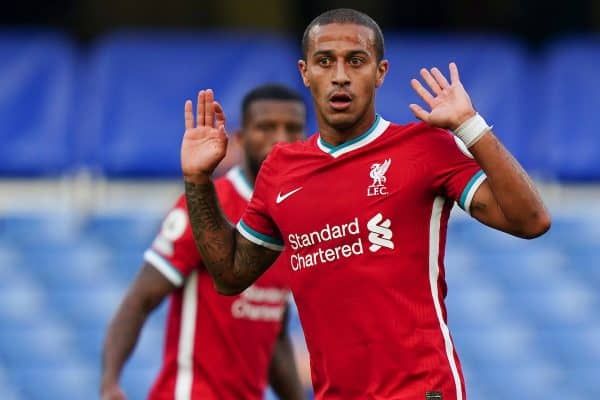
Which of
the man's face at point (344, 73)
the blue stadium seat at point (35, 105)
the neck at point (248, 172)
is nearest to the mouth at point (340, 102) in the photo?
the man's face at point (344, 73)

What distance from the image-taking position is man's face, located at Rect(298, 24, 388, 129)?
15.6ft

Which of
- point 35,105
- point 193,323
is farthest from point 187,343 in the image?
point 35,105

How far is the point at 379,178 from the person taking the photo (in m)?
4.71

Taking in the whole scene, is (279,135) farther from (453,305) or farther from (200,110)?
(453,305)

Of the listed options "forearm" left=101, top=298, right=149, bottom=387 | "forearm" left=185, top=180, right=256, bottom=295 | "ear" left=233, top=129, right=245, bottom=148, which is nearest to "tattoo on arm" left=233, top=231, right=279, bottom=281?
"forearm" left=185, top=180, right=256, bottom=295

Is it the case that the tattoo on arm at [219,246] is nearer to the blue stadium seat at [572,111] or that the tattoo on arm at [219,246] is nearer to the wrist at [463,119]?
the wrist at [463,119]

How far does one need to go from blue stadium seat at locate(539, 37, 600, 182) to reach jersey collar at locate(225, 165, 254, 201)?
18.4ft

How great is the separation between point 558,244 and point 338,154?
7194 mm

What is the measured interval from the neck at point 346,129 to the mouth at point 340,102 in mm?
76

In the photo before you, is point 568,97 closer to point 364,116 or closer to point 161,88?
point 161,88

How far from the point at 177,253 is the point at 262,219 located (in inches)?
48.6

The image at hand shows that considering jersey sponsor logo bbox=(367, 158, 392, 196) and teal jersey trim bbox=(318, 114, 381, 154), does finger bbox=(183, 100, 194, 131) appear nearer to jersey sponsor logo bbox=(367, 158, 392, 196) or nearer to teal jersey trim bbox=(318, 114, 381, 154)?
teal jersey trim bbox=(318, 114, 381, 154)

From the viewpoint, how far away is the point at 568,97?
11.8 meters

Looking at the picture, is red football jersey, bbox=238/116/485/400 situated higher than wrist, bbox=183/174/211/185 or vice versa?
wrist, bbox=183/174/211/185
